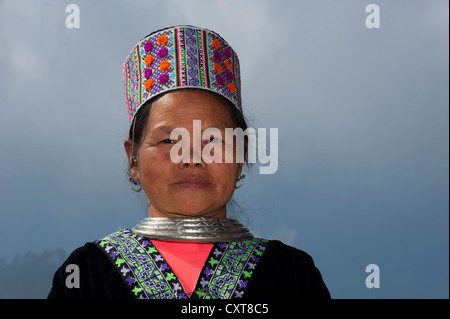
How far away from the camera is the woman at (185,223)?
8.75 ft

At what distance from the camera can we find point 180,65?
2971 millimetres

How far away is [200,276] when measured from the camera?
2.66m

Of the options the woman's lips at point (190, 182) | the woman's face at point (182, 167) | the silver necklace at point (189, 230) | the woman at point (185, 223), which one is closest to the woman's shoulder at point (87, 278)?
the woman at point (185, 223)

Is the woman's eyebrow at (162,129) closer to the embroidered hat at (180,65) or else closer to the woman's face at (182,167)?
the woman's face at (182,167)

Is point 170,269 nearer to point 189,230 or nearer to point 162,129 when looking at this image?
point 189,230

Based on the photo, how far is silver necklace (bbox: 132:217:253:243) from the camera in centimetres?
276

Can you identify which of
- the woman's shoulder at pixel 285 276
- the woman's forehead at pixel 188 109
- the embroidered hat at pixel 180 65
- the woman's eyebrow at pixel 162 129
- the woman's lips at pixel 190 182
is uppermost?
the embroidered hat at pixel 180 65

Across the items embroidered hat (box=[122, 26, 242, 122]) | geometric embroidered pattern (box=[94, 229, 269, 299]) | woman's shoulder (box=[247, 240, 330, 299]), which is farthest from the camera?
embroidered hat (box=[122, 26, 242, 122])

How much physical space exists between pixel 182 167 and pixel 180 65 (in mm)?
616

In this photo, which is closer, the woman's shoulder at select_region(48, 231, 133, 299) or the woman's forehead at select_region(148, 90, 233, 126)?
the woman's shoulder at select_region(48, 231, 133, 299)

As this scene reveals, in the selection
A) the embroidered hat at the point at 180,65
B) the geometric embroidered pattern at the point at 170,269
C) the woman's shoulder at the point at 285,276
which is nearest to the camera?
the geometric embroidered pattern at the point at 170,269

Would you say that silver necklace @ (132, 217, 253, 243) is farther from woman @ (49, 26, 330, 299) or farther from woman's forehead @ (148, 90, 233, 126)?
woman's forehead @ (148, 90, 233, 126)

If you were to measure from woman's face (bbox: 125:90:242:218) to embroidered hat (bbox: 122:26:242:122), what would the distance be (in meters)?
0.09

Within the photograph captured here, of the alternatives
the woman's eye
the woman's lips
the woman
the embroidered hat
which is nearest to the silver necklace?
the woman
